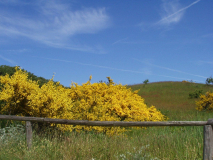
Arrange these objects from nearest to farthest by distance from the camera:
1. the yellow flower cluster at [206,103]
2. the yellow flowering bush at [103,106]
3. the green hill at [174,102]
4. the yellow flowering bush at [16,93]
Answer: the yellow flowering bush at [16,93] < the yellow flowering bush at [103,106] < the green hill at [174,102] < the yellow flower cluster at [206,103]

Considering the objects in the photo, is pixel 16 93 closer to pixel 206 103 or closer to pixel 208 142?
pixel 208 142

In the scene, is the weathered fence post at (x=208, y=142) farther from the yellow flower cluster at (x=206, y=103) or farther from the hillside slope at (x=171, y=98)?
the hillside slope at (x=171, y=98)

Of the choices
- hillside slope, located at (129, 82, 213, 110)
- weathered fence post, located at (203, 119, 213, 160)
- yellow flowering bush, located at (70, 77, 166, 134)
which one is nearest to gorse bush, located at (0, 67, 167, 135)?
yellow flowering bush, located at (70, 77, 166, 134)

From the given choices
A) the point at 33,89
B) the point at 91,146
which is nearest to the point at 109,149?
the point at 91,146

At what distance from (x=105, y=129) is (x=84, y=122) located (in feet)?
8.14

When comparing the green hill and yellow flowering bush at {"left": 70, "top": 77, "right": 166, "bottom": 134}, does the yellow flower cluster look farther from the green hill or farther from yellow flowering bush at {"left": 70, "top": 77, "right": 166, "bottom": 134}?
yellow flowering bush at {"left": 70, "top": 77, "right": 166, "bottom": 134}

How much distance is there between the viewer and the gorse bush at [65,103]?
703 centimetres

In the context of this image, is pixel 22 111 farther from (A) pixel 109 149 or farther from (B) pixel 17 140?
(A) pixel 109 149

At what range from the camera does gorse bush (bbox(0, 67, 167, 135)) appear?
703cm

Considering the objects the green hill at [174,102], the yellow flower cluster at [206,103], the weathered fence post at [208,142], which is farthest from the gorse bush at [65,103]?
the yellow flower cluster at [206,103]

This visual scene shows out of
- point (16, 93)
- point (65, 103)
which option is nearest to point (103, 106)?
point (65, 103)

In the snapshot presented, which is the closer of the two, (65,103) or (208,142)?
(208,142)

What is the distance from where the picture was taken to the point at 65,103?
7.02 meters

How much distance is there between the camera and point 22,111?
8195 millimetres
